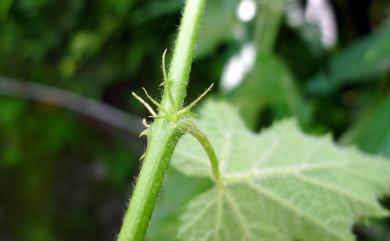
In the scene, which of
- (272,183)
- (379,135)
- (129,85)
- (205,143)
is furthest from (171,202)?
(129,85)

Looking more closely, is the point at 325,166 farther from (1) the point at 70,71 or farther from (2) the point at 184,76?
(1) the point at 70,71

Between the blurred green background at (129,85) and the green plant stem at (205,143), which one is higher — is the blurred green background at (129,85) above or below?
above

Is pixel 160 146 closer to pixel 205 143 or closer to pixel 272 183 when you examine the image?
pixel 205 143

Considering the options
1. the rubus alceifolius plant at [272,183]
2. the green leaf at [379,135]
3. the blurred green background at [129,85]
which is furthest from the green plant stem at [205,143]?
the green leaf at [379,135]

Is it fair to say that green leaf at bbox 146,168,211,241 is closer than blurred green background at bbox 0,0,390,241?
Yes

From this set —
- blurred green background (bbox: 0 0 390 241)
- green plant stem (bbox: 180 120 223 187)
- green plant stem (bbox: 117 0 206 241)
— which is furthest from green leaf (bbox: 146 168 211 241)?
green plant stem (bbox: 117 0 206 241)

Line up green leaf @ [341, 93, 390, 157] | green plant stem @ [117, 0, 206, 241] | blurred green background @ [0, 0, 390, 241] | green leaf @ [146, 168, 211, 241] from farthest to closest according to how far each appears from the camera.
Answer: blurred green background @ [0, 0, 390, 241], green leaf @ [146, 168, 211, 241], green leaf @ [341, 93, 390, 157], green plant stem @ [117, 0, 206, 241]

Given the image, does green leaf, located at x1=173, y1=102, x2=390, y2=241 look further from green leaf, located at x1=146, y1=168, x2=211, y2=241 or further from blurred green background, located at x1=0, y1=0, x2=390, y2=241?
green leaf, located at x1=146, y1=168, x2=211, y2=241

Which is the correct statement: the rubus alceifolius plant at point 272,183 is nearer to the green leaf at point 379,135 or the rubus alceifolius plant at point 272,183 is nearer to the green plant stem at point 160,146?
the green plant stem at point 160,146
